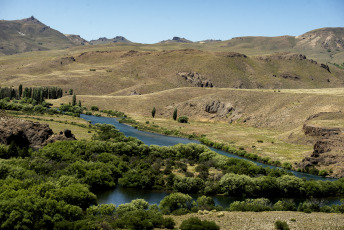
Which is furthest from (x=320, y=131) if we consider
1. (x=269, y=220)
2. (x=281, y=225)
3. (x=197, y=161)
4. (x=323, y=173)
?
(x=281, y=225)

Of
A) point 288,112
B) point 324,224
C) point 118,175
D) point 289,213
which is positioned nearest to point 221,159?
point 118,175

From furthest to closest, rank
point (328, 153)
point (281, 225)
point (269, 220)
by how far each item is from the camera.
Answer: point (328, 153), point (269, 220), point (281, 225)

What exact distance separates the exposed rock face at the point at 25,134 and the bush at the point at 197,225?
57.2 meters

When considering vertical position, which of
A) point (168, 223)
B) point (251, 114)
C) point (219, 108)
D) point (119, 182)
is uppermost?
point (219, 108)

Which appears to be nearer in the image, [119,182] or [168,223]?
[168,223]

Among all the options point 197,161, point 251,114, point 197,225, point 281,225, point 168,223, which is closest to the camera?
point 197,225

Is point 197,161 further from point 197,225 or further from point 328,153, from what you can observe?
point 197,225

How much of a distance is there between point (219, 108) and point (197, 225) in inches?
5016

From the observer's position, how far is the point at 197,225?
46.7m

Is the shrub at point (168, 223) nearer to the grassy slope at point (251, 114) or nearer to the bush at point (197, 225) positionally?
the bush at point (197, 225)

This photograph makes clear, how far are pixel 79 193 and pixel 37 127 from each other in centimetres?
4837

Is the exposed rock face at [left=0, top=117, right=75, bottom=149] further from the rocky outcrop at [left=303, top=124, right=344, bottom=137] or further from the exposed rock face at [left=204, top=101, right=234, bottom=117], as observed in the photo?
the exposed rock face at [left=204, top=101, right=234, bottom=117]

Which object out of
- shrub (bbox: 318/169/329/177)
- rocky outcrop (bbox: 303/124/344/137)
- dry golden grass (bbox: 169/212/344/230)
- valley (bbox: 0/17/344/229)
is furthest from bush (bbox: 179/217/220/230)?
rocky outcrop (bbox: 303/124/344/137)

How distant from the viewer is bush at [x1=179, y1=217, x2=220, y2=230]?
46.5 meters
